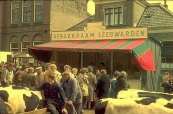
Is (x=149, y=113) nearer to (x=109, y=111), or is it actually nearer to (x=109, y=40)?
(x=109, y=111)

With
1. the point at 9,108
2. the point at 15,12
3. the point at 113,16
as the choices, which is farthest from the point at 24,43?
the point at 9,108

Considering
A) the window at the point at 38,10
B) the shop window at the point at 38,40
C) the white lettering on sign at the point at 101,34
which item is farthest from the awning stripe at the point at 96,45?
the window at the point at 38,10

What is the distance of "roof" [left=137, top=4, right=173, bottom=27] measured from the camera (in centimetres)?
2121

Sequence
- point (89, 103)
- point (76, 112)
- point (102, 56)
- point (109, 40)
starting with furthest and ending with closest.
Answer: point (102, 56) < point (109, 40) < point (89, 103) < point (76, 112)

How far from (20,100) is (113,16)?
17694mm

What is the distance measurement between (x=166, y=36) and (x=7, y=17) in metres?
15.4

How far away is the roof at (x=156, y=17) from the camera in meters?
21.2

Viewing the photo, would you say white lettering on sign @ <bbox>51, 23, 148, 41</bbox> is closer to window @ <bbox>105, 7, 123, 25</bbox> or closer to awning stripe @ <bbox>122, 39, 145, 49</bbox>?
awning stripe @ <bbox>122, 39, 145, 49</bbox>

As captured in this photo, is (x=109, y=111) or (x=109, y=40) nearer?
(x=109, y=111)

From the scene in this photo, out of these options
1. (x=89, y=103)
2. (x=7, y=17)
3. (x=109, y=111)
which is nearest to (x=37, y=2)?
(x=7, y=17)

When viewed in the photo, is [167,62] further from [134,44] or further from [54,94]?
[54,94]

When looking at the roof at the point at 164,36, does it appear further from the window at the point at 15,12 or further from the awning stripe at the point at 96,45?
the window at the point at 15,12

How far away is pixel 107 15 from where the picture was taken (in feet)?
73.6

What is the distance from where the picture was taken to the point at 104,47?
15383 millimetres
